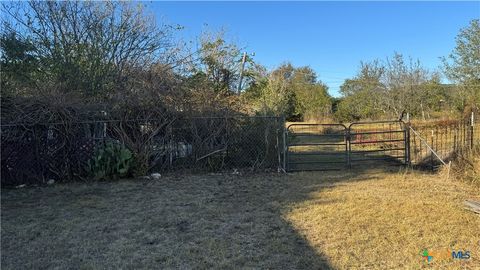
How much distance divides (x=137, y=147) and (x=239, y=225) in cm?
438

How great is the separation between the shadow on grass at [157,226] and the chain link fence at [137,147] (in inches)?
24.8

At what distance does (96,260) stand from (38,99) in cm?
520

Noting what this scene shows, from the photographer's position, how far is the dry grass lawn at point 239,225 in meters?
3.51

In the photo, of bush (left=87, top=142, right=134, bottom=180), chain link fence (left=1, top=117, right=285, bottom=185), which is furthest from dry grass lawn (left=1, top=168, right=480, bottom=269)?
chain link fence (left=1, top=117, right=285, bottom=185)

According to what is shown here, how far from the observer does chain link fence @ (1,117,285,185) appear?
290 inches

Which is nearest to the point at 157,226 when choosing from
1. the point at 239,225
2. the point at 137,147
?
the point at 239,225

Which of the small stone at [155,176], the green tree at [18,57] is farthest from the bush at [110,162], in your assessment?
the green tree at [18,57]

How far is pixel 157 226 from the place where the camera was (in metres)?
4.59

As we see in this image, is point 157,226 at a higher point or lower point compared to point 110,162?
lower

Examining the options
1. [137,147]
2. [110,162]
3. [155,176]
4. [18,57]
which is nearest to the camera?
[110,162]

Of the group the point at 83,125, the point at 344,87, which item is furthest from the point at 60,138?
the point at 344,87

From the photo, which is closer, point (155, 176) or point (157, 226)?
point (157, 226)

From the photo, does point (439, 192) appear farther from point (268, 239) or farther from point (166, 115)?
point (166, 115)

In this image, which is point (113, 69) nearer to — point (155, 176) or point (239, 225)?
point (155, 176)
